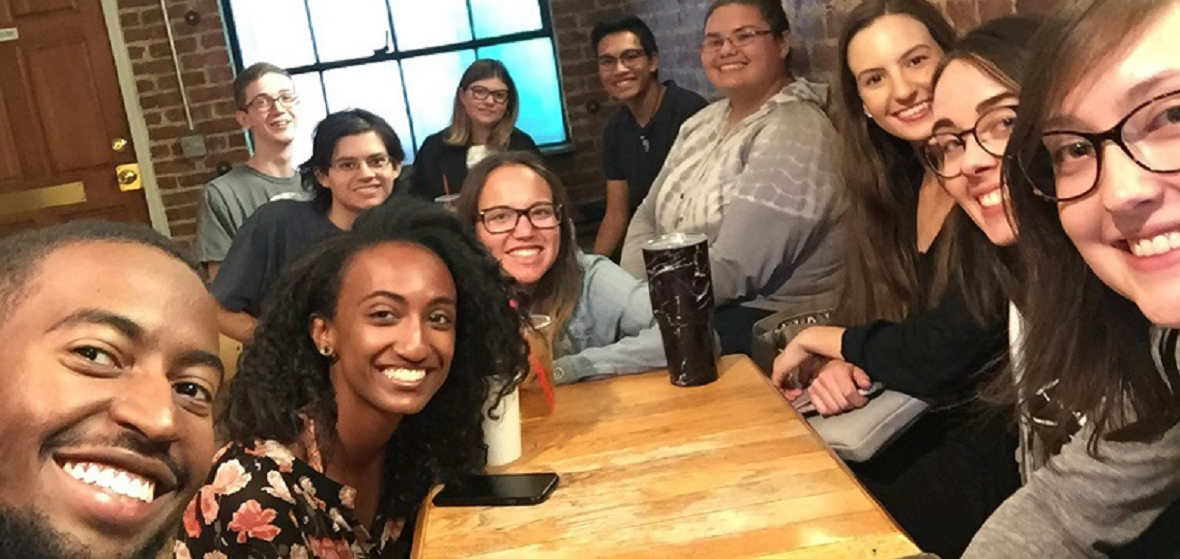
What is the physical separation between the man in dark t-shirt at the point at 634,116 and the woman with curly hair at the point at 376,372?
2.19m

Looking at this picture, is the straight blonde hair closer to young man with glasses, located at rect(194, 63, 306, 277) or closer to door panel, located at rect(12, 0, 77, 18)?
young man with glasses, located at rect(194, 63, 306, 277)

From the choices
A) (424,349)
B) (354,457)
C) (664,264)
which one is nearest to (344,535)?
(354,457)

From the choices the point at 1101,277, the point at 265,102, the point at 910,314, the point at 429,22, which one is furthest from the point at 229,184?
the point at 1101,277

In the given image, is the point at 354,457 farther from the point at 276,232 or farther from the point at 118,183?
the point at 118,183

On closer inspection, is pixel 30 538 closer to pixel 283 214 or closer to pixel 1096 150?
pixel 1096 150

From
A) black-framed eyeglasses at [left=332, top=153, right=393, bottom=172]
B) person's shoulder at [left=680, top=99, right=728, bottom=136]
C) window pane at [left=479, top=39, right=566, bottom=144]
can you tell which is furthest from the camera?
window pane at [left=479, top=39, right=566, bottom=144]

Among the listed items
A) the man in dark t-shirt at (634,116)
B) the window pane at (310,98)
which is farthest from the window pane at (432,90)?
the man in dark t-shirt at (634,116)

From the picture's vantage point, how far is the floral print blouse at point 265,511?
4.58ft

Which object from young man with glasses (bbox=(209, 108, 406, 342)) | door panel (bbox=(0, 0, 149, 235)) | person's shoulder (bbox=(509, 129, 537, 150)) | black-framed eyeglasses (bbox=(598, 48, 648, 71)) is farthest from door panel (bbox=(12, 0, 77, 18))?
black-framed eyeglasses (bbox=(598, 48, 648, 71))

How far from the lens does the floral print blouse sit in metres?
1.40

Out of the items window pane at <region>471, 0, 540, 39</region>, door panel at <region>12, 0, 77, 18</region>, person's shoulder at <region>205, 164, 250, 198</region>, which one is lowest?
person's shoulder at <region>205, 164, 250, 198</region>

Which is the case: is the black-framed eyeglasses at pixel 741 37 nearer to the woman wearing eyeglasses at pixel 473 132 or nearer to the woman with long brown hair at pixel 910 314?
the woman with long brown hair at pixel 910 314

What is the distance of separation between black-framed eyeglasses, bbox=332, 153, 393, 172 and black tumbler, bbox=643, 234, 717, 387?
136cm

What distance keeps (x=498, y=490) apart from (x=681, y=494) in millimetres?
270
